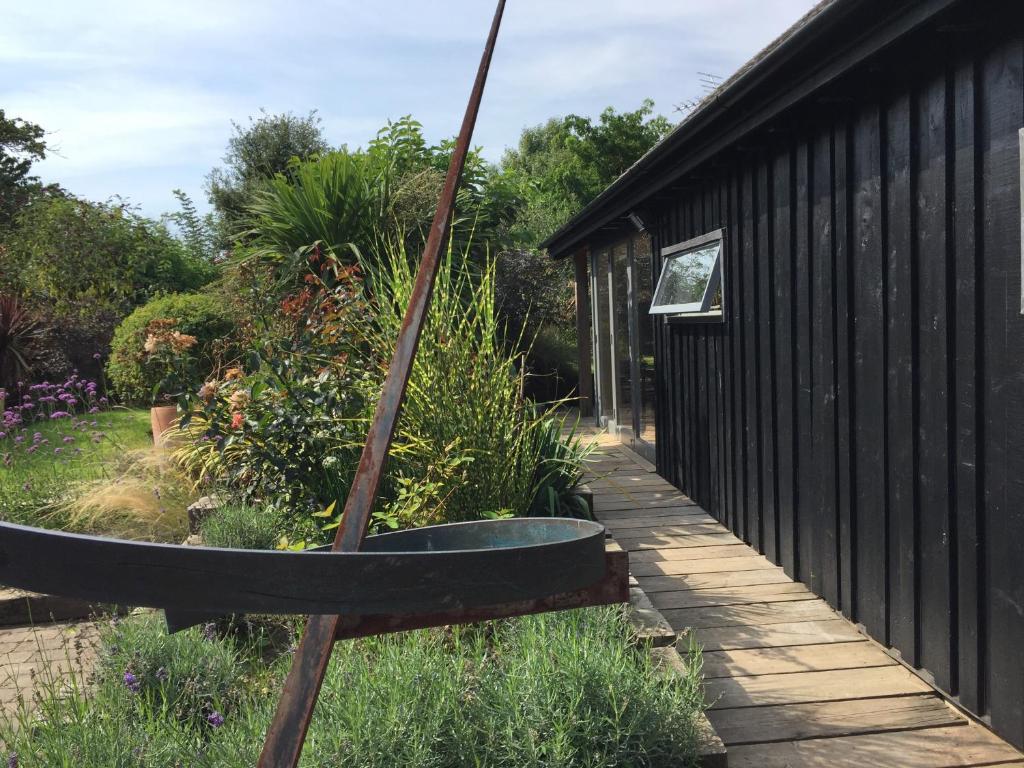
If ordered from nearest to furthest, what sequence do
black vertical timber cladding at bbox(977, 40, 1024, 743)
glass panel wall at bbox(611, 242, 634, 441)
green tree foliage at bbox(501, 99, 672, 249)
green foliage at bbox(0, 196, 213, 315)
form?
1. black vertical timber cladding at bbox(977, 40, 1024, 743)
2. glass panel wall at bbox(611, 242, 634, 441)
3. green foliage at bbox(0, 196, 213, 315)
4. green tree foliage at bbox(501, 99, 672, 249)

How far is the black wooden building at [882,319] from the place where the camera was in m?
2.38

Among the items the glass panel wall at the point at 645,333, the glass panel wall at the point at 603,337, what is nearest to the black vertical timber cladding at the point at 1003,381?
the glass panel wall at the point at 645,333

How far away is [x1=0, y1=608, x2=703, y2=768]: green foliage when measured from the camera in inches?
72.4

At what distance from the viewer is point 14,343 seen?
8.91 m

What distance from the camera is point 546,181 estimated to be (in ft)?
89.3

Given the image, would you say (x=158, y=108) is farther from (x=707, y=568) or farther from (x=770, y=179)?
(x=707, y=568)

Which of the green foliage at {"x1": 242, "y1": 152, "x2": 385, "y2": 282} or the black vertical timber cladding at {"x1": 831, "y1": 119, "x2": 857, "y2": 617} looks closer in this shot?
the black vertical timber cladding at {"x1": 831, "y1": 119, "x2": 857, "y2": 617}

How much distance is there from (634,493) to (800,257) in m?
2.54

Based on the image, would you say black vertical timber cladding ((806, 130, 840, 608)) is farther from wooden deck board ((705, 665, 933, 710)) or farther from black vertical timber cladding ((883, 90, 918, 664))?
wooden deck board ((705, 665, 933, 710))

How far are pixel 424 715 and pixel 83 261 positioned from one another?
39.9ft

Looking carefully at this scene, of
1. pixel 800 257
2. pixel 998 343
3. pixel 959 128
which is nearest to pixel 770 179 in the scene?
pixel 800 257

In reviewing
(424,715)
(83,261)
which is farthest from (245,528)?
(83,261)

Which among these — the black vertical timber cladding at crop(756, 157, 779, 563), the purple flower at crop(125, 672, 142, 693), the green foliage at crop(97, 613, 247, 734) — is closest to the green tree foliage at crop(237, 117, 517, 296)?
the black vertical timber cladding at crop(756, 157, 779, 563)

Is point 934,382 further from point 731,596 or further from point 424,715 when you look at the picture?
point 424,715
